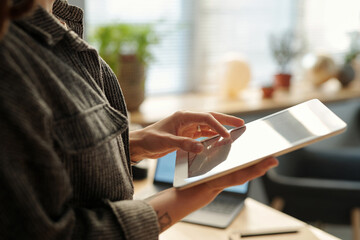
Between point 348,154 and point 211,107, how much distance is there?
729mm

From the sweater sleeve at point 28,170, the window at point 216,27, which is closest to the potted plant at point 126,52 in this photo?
the window at point 216,27

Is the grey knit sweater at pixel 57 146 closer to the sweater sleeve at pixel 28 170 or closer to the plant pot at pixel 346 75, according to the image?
the sweater sleeve at pixel 28 170

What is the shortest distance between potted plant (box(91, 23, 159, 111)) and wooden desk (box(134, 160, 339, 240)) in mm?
866

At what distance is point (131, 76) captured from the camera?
6.40 ft

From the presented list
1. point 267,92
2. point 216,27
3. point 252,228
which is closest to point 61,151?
point 252,228

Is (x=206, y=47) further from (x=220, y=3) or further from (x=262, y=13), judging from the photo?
(x=262, y=13)

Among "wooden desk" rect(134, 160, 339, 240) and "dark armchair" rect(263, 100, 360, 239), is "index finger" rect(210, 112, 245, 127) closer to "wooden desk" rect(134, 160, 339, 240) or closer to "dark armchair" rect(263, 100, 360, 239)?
"wooden desk" rect(134, 160, 339, 240)

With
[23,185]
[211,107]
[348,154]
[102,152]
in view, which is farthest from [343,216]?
[23,185]

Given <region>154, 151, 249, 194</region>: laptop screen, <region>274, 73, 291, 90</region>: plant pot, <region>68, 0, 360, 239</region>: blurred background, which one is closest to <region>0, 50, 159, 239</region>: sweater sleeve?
<region>154, 151, 249, 194</region>: laptop screen

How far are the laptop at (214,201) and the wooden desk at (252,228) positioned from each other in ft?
0.06

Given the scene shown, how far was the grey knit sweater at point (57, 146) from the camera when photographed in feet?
1.72

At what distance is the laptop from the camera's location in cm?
120

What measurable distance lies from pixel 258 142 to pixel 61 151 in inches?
14.9

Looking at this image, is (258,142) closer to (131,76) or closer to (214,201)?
(214,201)
